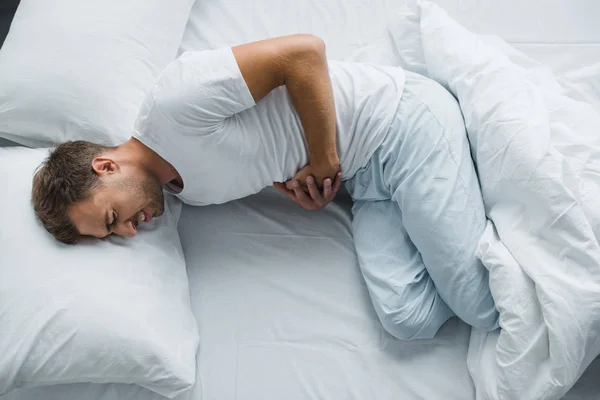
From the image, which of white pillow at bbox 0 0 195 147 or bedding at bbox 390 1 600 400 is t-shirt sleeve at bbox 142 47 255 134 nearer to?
white pillow at bbox 0 0 195 147

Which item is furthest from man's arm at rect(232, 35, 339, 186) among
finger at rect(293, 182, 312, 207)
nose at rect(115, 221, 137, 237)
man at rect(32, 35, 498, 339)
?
nose at rect(115, 221, 137, 237)

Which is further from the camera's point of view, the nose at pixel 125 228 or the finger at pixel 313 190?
the finger at pixel 313 190

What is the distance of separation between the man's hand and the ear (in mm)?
347

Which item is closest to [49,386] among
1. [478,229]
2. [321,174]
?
[321,174]

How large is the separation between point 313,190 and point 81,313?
521 millimetres

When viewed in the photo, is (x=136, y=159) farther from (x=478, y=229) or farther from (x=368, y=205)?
(x=478, y=229)

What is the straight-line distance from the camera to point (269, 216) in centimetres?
132

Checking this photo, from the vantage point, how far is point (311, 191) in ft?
4.05

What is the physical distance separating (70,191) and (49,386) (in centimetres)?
38

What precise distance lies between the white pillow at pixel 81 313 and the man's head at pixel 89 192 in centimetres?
3

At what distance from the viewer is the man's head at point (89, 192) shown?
105 cm

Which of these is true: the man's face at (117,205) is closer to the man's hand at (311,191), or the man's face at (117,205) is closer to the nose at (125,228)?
the nose at (125,228)

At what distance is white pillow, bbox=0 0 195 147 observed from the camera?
1177 millimetres

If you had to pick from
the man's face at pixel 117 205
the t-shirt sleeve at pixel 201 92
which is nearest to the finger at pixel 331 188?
the t-shirt sleeve at pixel 201 92
